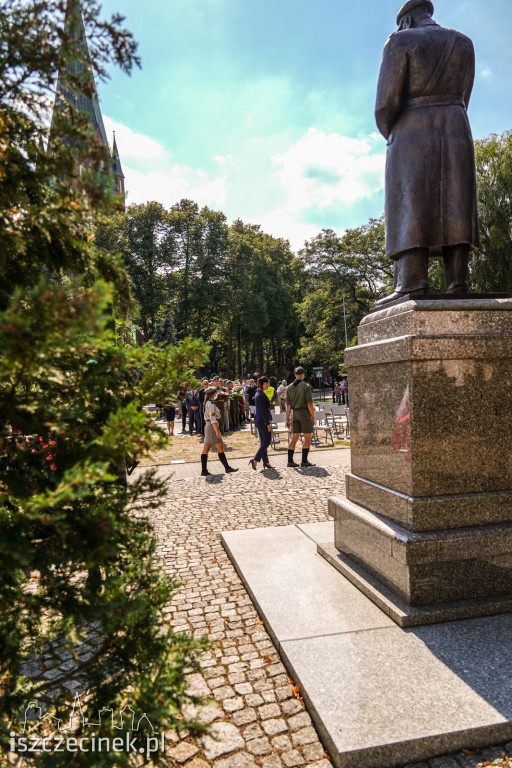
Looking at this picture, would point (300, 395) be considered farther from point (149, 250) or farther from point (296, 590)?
point (149, 250)

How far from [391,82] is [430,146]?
631 mm

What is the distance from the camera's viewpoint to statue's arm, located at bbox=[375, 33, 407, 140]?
3.95m

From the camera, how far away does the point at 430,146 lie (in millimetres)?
3943

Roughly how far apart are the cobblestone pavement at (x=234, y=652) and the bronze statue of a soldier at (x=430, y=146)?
294cm

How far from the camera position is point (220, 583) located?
461 centimetres

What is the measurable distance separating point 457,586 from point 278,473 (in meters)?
6.78

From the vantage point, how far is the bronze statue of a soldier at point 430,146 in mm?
3926

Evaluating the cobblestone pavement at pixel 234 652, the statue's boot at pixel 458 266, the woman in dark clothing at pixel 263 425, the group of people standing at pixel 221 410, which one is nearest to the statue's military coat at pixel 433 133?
the statue's boot at pixel 458 266

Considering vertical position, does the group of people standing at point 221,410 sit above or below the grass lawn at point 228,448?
above

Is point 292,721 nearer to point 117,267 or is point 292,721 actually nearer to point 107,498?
point 107,498

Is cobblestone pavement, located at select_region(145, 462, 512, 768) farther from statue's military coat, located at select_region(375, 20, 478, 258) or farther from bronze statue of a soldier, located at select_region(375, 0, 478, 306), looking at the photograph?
statue's military coat, located at select_region(375, 20, 478, 258)

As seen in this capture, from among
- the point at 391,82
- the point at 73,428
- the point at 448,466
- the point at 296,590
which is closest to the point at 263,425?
the point at 296,590

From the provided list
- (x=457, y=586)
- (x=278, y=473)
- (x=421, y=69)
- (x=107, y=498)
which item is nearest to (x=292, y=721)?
(x=457, y=586)

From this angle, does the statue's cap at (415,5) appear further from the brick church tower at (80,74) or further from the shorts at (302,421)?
the shorts at (302,421)
